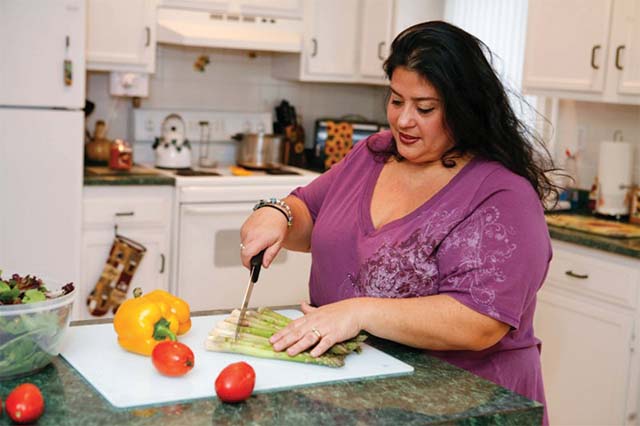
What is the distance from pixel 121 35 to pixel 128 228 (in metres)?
0.86

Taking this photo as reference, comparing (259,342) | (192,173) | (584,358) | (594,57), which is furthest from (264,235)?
(192,173)

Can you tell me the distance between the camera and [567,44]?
371 cm

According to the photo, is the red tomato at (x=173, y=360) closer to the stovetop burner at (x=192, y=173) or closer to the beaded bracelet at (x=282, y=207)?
→ the beaded bracelet at (x=282, y=207)

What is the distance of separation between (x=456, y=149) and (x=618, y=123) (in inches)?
88.8

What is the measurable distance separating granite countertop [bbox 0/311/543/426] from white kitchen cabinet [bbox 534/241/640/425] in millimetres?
1711

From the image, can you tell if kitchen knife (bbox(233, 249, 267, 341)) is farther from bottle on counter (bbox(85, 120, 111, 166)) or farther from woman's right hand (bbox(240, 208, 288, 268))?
bottle on counter (bbox(85, 120, 111, 166))

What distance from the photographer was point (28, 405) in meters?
1.33

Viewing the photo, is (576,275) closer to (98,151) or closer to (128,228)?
(128,228)

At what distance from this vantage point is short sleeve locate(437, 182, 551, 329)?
1.74m

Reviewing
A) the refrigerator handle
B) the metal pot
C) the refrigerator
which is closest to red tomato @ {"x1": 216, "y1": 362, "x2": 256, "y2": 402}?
the refrigerator

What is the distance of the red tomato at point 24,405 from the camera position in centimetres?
132

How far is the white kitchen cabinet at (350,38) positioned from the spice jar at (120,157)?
1.00 meters

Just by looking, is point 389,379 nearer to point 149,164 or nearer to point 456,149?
point 456,149

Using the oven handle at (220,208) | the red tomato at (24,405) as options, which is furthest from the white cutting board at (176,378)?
the oven handle at (220,208)
